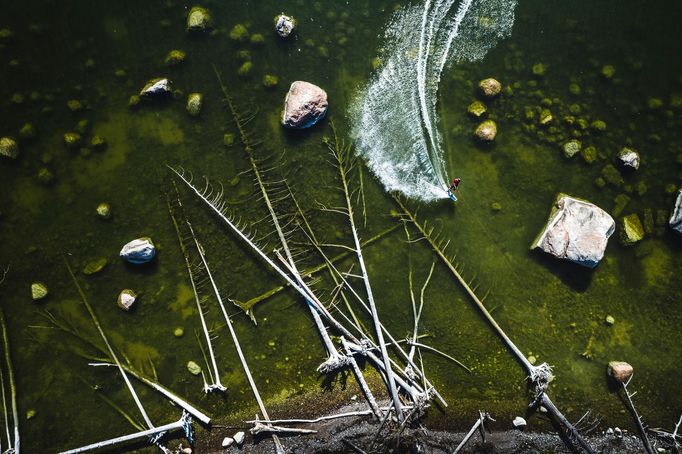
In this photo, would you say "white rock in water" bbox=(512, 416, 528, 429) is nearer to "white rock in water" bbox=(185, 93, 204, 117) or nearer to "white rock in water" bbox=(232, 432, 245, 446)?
"white rock in water" bbox=(232, 432, 245, 446)

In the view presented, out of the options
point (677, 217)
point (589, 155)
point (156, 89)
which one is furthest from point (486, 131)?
point (156, 89)

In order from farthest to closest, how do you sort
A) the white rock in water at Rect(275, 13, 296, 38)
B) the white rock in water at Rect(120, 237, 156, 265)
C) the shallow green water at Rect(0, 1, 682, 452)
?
the shallow green water at Rect(0, 1, 682, 452), the white rock in water at Rect(275, 13, 296, 38), the white rock in water at Rect(120, 237, 156, 265)

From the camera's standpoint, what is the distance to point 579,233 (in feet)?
25.0

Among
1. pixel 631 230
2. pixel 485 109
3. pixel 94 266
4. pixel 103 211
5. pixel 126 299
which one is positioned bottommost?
pixel 126 299

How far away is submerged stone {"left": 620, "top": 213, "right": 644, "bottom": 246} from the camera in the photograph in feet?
25.5

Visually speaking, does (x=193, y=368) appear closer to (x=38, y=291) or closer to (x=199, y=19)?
(x=38, y=291)

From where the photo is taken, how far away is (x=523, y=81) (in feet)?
26.0

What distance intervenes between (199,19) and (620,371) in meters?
9.81

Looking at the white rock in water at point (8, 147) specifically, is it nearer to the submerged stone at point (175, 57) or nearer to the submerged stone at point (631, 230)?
the submerged stone at point (175, 57)

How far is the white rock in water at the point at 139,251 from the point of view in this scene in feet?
24.9

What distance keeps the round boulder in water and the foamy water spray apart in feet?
1.68

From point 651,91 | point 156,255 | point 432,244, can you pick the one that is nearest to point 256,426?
point 156,255

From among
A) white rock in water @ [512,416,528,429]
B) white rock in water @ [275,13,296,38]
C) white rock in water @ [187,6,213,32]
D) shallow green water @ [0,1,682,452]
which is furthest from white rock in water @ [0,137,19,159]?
white rock in water @ [512,416,528,429]

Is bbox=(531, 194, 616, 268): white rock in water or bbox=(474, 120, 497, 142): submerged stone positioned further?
bbox=(474, 120, 497, 142): submerged stone
